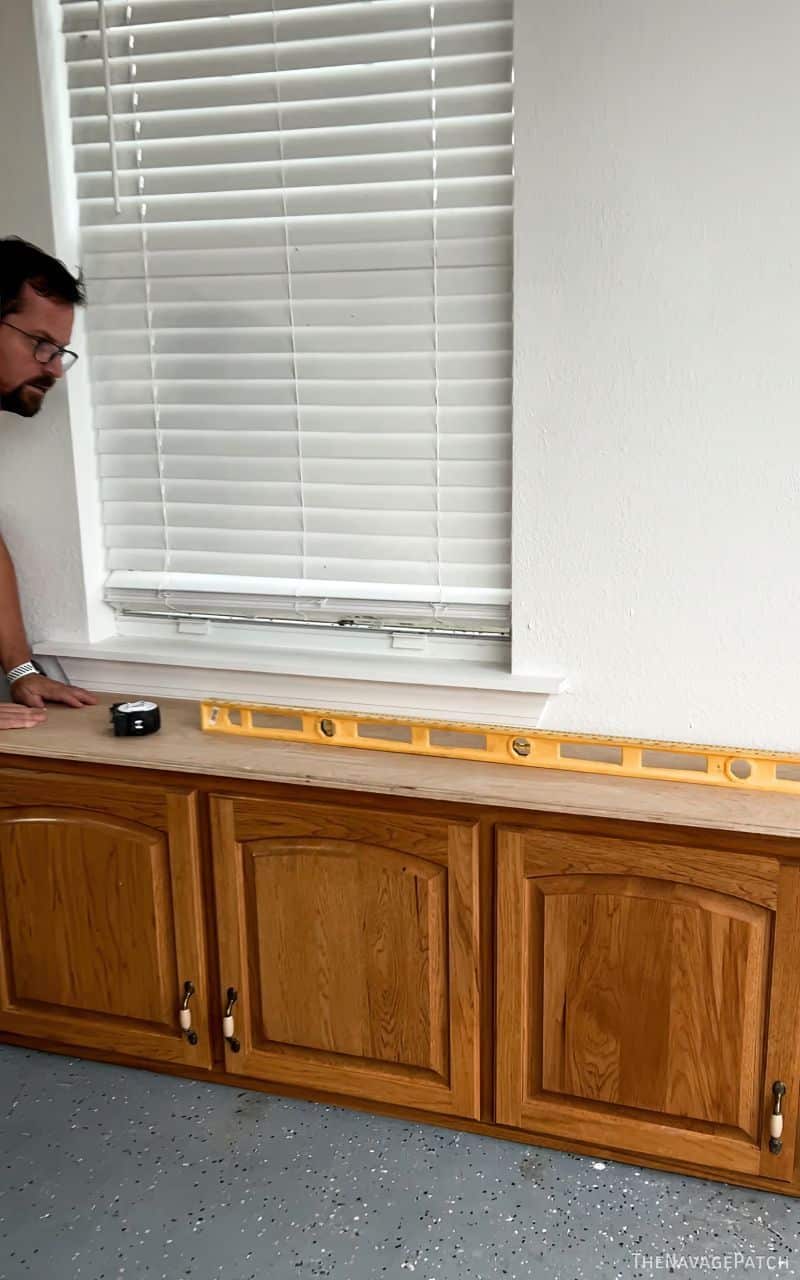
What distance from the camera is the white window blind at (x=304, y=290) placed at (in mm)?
2328

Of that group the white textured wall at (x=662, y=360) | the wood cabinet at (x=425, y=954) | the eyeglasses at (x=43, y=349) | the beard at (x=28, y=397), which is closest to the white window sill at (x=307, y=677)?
the white textured wall at (x=662, y=360)

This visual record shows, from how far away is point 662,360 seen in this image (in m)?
2.19

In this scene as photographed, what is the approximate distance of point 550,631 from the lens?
2.39 metres

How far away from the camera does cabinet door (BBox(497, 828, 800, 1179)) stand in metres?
2.03

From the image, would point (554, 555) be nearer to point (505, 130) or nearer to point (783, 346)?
point (783, 346)

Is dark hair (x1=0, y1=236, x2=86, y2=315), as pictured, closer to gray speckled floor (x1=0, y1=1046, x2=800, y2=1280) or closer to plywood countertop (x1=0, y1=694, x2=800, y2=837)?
plywood countertop (x1=0, y1=694, x2=800, y2=837)

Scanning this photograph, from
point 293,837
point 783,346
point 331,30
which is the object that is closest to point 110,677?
point 293,837

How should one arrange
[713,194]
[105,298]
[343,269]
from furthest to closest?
1. [105,298]
2. [343,269]
3. [713,194]

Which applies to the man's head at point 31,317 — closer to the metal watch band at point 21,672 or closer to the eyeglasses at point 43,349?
the eyeglasses at point 43,349

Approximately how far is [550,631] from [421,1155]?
3.55ft

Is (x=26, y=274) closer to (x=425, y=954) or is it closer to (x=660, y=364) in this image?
(x=660, y=364)

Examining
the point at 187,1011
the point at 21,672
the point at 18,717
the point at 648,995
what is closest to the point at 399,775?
the point at 648,995

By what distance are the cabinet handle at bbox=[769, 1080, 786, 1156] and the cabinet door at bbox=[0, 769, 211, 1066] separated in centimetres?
116

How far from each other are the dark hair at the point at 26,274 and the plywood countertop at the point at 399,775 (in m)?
0.93
